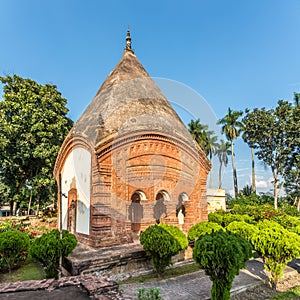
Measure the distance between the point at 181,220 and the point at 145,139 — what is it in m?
5.12

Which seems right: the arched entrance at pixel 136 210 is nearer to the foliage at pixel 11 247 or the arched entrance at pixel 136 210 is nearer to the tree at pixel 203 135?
the foliage at pixel 11 247

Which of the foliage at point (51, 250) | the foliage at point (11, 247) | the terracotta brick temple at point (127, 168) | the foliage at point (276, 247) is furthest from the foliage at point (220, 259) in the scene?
the foliage at point (11, 247)

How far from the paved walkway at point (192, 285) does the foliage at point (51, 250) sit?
6.74 ft

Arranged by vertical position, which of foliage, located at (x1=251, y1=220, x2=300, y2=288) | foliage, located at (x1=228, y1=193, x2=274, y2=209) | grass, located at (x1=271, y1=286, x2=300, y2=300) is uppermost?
foliage, located at (x1=228, y1=193, x2=274, y2=209)

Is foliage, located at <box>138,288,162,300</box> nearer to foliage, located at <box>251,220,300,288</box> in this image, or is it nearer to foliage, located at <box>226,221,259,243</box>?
foliage, located at <box>251,220,300,288</box>

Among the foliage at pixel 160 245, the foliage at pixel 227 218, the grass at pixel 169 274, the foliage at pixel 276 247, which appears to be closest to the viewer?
the foliage at pixel 276 247

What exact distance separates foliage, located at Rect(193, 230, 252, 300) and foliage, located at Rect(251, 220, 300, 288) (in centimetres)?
175

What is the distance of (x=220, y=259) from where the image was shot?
18.7 ft

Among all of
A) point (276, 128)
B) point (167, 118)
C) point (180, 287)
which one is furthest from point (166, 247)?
point (276, 128)

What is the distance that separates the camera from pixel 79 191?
36.7 ft

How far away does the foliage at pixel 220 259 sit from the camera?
5719 mm

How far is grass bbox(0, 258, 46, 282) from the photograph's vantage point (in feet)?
27.2

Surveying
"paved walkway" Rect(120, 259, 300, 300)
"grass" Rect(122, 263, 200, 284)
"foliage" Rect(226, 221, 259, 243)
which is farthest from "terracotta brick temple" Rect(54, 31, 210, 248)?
"foliage" Rect(226, 221, 259, 243)

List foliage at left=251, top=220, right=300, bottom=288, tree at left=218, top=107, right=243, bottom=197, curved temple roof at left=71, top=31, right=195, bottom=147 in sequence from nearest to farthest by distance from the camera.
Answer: foliage at left=251, top=220, right=300, bottom=288, curved temple roof at left=71, top=31, right=195, bottom=147, tree at left=218, top=107, right=243, bottom=197
